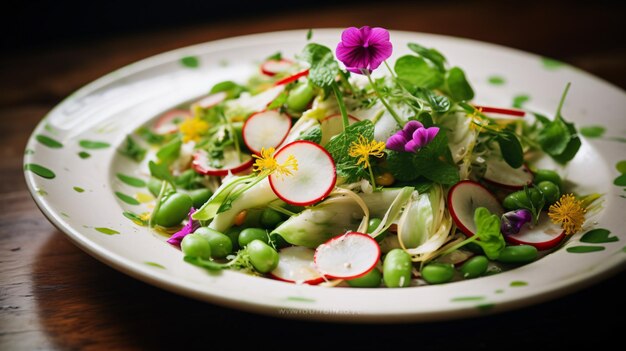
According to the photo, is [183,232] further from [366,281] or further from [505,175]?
[505,175]

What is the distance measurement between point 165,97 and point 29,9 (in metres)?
2.26

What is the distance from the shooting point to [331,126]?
2.36m

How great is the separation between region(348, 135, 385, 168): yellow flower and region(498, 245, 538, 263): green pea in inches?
19.4

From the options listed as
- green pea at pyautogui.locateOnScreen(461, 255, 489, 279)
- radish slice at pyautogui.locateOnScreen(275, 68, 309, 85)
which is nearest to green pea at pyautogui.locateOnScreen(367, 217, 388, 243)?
green pea at pyautogui.locateOnScreen(461, 255, 489, 279)

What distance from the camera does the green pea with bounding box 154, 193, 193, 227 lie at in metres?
2.23

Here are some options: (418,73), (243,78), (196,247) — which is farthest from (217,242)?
(243,78)

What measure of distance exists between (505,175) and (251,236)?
0.98m

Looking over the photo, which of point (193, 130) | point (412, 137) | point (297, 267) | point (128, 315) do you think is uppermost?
point (412, 137)

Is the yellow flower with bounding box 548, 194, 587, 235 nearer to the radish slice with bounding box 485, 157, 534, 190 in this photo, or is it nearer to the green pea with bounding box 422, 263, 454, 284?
the radish slice with bounding box 485, 157, 534, 190

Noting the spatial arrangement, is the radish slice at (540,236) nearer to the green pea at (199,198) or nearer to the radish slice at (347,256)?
the radish slice at (347,256)

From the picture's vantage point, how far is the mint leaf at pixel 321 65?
2.32m

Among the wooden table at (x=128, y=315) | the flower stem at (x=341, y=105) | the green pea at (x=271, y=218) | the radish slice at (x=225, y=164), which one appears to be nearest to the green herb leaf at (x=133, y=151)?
the radish slice at (x=225, y=164)

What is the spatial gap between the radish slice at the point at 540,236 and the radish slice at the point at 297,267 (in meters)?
0.66

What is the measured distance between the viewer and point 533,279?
1.77 metres
